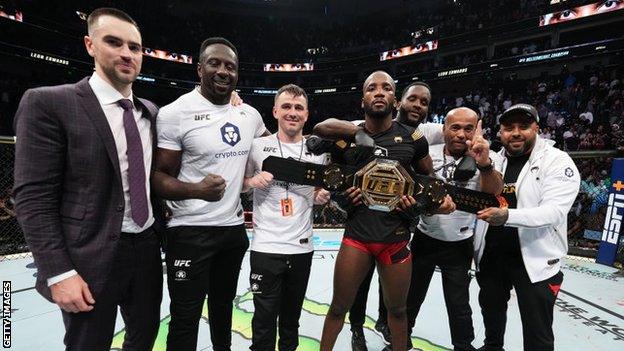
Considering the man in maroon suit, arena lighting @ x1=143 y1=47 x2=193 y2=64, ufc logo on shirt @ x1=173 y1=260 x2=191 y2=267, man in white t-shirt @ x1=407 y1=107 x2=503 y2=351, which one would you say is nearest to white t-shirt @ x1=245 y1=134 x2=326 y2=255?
ufc logo on shirt @ x1=173 y1=260 x2=191 y2=267

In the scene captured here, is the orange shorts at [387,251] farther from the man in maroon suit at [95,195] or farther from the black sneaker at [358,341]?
the man in maroon suit at [95,195]

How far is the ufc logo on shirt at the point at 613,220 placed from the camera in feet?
16.0

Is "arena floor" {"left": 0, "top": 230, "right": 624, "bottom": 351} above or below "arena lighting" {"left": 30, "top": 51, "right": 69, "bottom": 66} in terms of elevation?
below

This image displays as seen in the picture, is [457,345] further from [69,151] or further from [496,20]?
[496,20]

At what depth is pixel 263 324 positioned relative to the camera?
2.11m

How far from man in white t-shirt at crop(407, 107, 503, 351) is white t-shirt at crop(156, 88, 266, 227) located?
1.43m

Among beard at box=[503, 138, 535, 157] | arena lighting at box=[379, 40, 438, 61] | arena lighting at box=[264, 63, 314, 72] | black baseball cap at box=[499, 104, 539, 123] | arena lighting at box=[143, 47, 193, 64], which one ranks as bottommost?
beard at box=[503, 138, 535, 157]

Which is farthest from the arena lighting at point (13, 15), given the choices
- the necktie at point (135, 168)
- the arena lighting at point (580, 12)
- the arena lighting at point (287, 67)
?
the arena lighting at point (580, 12)

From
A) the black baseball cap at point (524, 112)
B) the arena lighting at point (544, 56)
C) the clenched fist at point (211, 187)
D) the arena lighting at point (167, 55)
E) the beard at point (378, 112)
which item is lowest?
the clenched fist at point (211, 187)

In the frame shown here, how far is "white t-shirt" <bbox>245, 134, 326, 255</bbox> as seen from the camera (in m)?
2.19

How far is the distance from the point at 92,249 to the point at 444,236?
2195 mm

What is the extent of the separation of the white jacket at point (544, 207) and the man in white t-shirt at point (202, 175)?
67.5 inches

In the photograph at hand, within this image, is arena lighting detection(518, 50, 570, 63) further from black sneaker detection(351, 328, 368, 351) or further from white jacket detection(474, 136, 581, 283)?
black sneaker detection(351, 328, 368, 351)

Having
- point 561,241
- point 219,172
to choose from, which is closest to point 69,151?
point 219,172
